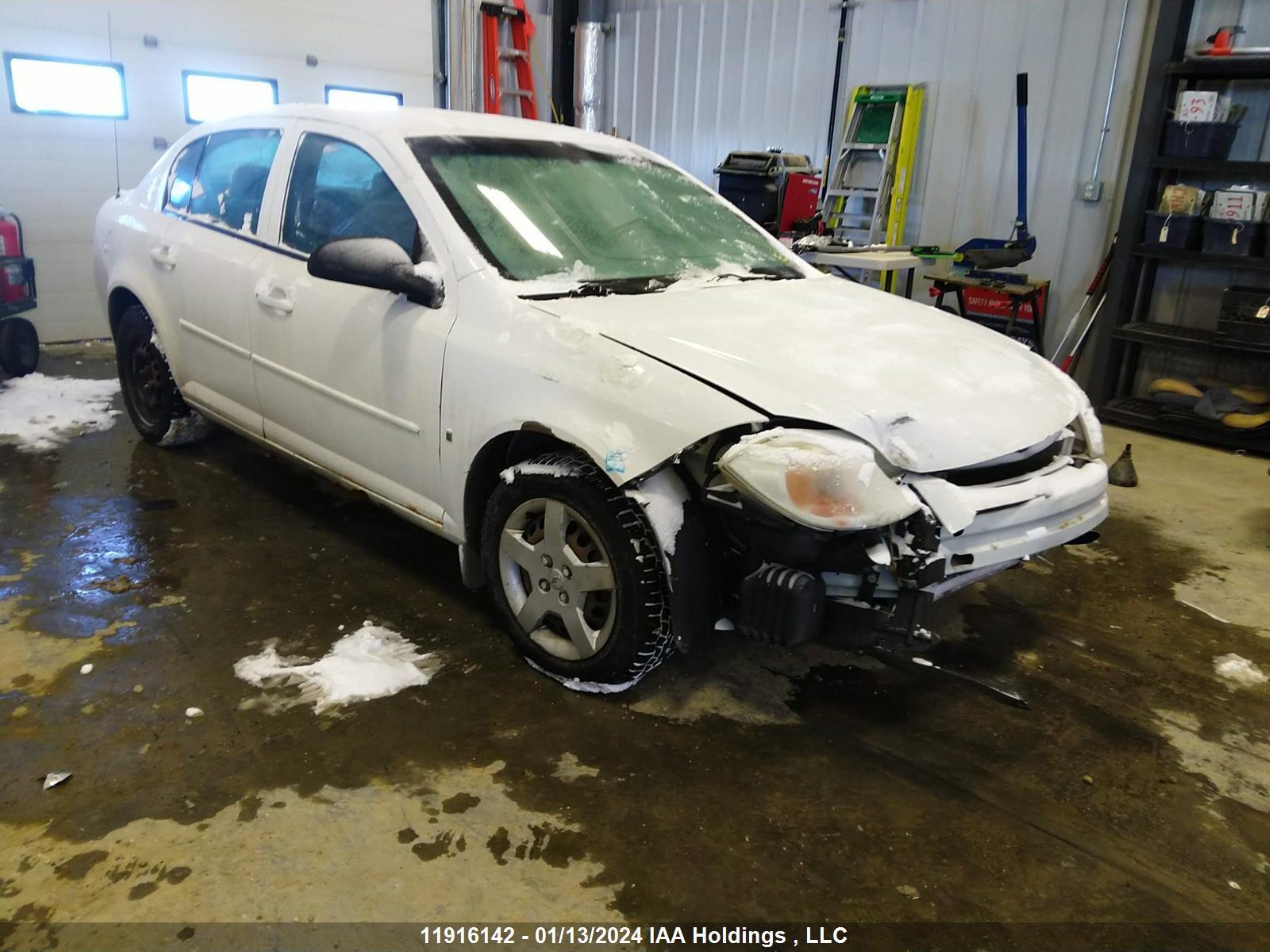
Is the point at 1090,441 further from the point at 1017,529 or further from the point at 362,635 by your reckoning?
the point at 362,635

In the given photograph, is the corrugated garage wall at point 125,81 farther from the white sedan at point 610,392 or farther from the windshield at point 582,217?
the windshield at point 582,217

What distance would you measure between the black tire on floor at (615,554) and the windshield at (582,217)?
23.2 inches

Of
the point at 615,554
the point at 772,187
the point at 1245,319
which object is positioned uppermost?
the point at 772,187

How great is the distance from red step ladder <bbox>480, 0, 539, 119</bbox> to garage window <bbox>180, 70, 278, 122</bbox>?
2022 millimetres

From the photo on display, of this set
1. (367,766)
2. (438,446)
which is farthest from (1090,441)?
(367,766)

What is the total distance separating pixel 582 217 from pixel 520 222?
0.24 m

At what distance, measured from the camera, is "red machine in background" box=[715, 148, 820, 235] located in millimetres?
6574

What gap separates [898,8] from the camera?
22.8ft

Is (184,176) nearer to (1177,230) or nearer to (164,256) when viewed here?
(164,256)

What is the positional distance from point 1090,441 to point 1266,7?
453 centimetres

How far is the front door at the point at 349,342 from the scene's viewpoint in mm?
2725

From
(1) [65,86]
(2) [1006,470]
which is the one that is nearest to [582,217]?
(2) [1006,470]

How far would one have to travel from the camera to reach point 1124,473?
467 centimetres

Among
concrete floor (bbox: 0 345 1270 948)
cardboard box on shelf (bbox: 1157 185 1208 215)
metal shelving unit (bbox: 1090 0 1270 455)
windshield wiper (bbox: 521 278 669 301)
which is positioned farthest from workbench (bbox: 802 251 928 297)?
windshield wiper (bbox: 521 278 669 301)
